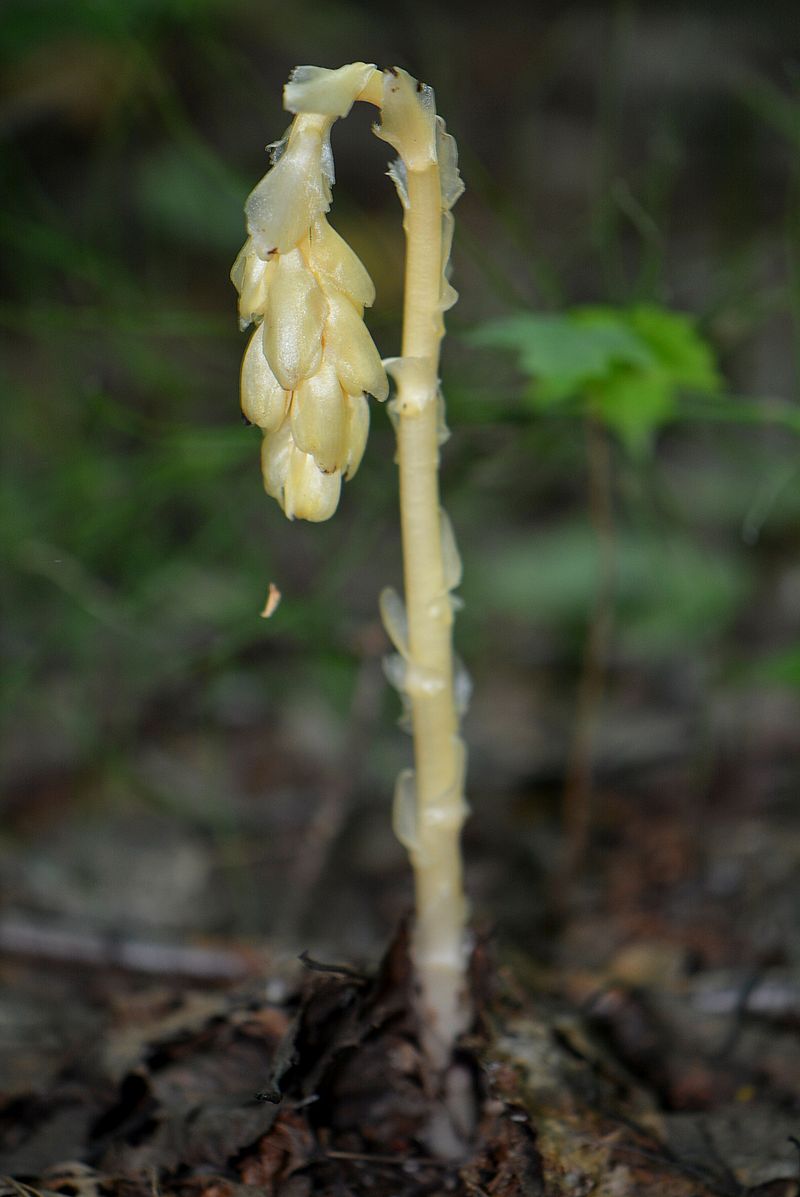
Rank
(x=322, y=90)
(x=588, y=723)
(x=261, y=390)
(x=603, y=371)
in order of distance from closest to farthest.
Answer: (x=322, y=90), (x=261, y=390), (x=603, y=371), (x=588, y=723)

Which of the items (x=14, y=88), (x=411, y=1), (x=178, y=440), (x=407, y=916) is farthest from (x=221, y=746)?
(x=411, y=1)

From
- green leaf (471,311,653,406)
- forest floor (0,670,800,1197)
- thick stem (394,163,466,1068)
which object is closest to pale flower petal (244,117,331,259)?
thick stem (394,163,466,1068)

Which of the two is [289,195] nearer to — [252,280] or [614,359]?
[252,280]

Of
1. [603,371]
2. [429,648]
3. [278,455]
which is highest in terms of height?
[603,371]

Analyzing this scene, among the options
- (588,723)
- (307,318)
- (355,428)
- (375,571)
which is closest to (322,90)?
(307,318)

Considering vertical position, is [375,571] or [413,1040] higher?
[375,571]

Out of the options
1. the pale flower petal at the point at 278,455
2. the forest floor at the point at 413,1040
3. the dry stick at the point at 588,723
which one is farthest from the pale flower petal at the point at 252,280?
the dry stick at the point at 588,723

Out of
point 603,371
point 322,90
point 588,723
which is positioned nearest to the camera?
point 322,90

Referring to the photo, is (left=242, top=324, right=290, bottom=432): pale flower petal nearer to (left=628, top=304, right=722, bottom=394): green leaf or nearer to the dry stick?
(left=628, top=304, right=722, bottom=394): green leaf
